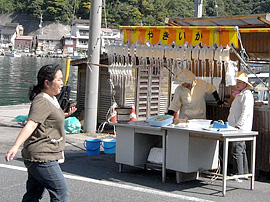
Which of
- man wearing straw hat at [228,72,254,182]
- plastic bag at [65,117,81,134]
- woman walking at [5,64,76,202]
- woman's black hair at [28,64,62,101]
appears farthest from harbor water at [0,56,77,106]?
man wearing straw hat at [228,72,254,182]

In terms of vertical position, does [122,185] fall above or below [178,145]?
below

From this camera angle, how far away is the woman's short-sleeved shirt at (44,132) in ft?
16.8

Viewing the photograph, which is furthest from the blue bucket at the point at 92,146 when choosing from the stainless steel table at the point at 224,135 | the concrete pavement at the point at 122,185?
the stainless steel table at the point at 224,135

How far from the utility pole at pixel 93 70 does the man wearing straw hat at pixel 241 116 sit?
20.2ft

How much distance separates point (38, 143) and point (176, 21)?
247 inches

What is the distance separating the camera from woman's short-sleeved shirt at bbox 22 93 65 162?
16.8 ft

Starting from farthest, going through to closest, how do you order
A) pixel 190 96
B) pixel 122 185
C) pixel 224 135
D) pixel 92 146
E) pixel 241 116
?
pixel 92 146 → pixel 190 96 → pixel 241 116 → pixel 122 185 → pixel 224 135

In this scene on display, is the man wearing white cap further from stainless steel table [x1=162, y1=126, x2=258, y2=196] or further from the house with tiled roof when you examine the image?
the house with tiled roof

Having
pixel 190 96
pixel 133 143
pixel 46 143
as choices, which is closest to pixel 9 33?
pixel 190 96

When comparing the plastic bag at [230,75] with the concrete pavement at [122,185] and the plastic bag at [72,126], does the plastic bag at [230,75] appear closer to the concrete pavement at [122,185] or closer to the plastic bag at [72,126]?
the concrete pavement at [122,185]

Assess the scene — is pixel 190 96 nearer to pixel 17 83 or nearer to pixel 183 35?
pixel 183 35

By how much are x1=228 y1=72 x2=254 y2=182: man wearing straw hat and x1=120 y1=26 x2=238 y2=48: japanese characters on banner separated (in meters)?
0.81

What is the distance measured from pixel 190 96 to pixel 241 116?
120 cm

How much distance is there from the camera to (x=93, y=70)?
14023 millimetres
